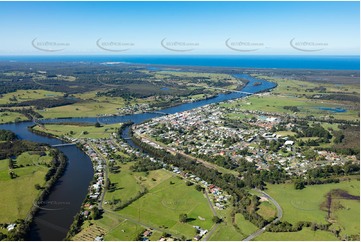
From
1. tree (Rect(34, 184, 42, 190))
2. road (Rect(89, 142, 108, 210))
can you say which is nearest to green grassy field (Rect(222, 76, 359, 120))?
road (Rect(89, 142, 108, 210))

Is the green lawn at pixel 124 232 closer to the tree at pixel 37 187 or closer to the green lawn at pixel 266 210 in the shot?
the green lawn at pixel 266 210

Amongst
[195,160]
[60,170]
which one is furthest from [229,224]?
[60,170]

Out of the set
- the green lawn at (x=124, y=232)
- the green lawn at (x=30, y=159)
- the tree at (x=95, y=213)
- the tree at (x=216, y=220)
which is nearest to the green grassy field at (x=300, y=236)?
the tree at (x=216, y=220)

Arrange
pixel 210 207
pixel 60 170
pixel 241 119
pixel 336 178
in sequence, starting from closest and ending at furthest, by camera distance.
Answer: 1. pixel 210 207
2. pixel 336 178
3. pixel 60 170
4. pixel 241 119

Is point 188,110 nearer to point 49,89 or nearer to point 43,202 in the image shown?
point 43,202

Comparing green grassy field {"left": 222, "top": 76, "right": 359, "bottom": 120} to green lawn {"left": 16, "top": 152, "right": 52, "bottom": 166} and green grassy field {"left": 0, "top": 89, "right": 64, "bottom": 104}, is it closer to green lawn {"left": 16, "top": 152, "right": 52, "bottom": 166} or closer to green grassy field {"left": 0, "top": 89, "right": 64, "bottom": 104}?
green lawn {"left": 16, "top": 152, "right": 52, "bottom": 166}

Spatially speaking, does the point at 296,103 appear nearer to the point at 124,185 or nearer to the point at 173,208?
the point at 124,185
